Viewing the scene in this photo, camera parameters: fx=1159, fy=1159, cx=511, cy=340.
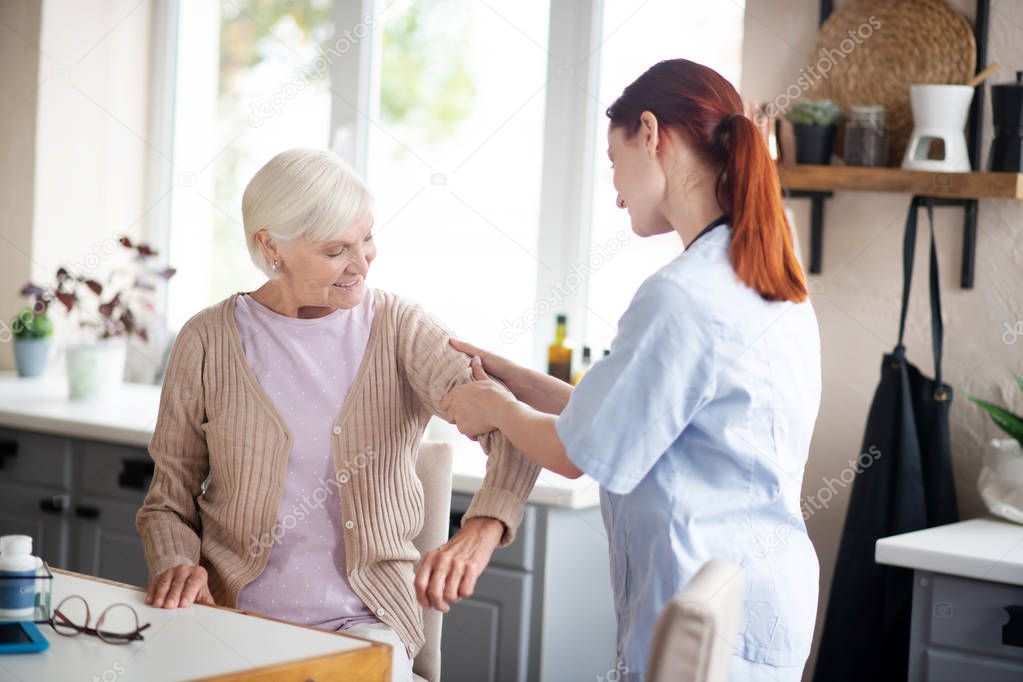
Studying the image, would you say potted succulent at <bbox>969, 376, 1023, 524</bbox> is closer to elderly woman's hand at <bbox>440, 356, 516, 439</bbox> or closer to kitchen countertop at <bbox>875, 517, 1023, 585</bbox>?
kitchen countertop at <bbox>875, 517, 1023, 585</bbox>

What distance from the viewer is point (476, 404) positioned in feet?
5.45

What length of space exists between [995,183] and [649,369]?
1204 mm

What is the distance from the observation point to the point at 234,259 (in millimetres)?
3803

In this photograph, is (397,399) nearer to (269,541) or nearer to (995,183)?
(269,541)

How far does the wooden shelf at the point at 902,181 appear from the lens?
223cm

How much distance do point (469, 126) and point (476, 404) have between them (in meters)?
1.72

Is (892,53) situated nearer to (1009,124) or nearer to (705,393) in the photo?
(1009,124)

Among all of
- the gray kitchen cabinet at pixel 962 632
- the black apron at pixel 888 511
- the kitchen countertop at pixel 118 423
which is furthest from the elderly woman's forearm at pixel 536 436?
the black apron at pixel 888 511

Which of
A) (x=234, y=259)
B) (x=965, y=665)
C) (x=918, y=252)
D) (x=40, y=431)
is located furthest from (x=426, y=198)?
(x=965, y=665)

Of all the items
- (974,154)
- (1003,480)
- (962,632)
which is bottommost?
(962,632)

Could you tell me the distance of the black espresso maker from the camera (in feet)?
7.34

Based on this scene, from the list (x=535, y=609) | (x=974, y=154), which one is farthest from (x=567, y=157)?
(x=535, y=609)

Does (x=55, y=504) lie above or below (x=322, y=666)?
below

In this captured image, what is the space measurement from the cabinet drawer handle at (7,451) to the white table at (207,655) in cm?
170
